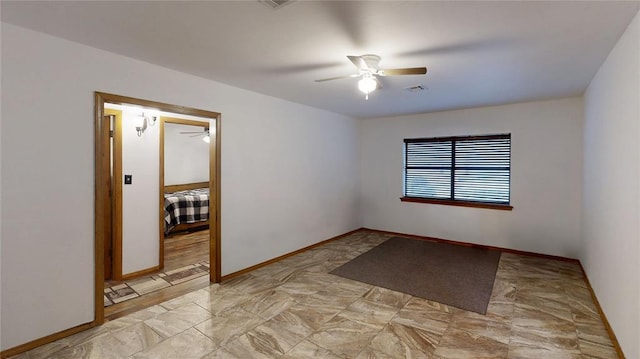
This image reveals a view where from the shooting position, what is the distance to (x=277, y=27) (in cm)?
210

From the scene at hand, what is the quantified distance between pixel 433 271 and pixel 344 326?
184 cm

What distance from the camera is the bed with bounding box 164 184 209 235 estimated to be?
5.95 meters

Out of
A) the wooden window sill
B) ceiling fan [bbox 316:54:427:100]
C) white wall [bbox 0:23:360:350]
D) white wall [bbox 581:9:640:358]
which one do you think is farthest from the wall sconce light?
white wall [bbox 581:9:640:358]

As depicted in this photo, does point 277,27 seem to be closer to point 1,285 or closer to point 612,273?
point 1,285

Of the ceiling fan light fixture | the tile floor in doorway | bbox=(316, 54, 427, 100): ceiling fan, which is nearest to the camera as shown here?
bbox=(316, 54, 427, 100): ceiling fan

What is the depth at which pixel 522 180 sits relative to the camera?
4.64 m

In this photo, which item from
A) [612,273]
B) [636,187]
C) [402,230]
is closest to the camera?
[636,187]

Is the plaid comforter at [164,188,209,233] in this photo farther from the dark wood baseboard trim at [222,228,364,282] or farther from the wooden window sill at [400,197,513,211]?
the wooden window sill at [400,197,513,211]

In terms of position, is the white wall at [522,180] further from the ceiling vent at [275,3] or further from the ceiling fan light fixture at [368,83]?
the ceiling vent at [275,3]

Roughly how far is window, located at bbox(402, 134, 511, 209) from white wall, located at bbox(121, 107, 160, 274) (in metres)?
4.29

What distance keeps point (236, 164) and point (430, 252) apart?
10.8ft

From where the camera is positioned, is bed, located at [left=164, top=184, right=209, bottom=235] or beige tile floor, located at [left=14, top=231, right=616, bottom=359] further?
bed, located at [left=164, top=184, right=209, bottom=235]

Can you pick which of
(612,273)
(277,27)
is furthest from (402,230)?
(277,27)

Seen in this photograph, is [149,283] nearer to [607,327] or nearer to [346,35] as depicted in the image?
[346,35]
